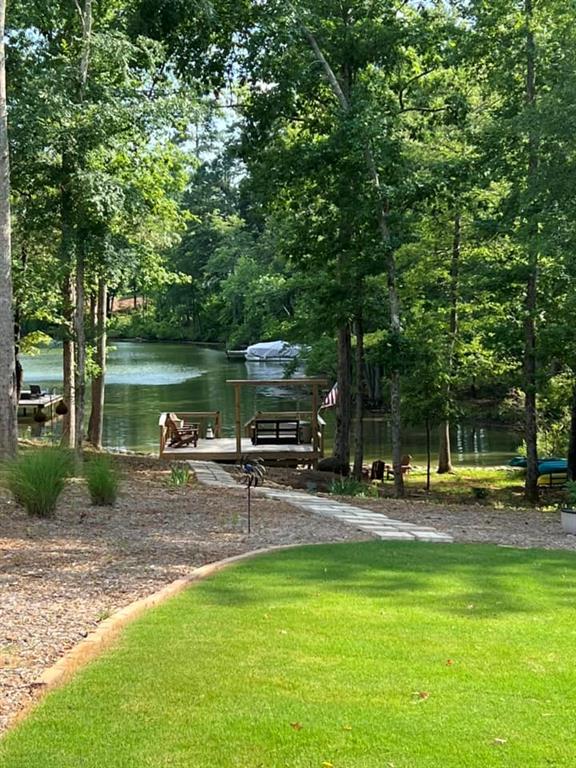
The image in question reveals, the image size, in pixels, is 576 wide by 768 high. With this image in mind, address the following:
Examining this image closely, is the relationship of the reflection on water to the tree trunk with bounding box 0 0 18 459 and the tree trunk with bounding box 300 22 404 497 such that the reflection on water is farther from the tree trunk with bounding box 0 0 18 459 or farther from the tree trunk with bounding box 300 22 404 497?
the tree trunk with bounding box 300 22 404 497

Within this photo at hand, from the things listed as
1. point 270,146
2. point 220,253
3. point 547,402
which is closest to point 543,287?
point 547,402

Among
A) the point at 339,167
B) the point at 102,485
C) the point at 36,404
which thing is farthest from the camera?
the point at 36,404

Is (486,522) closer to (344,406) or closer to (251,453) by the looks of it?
(344,406)

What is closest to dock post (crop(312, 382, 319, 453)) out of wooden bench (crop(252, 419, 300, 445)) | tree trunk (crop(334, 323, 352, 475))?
tree trunk (crop(334, 323, 352, 475))

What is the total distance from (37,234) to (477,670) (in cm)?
1378

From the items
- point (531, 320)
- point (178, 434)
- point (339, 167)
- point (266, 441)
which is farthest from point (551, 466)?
point (339, 167)

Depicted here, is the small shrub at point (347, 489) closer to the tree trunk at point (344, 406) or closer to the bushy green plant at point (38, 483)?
the tree trunk at point (344, 406)

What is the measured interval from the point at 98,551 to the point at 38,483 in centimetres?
152

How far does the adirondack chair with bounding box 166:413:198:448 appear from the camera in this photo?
19.4 m

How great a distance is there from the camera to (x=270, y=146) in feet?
52.2

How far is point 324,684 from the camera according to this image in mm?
3807

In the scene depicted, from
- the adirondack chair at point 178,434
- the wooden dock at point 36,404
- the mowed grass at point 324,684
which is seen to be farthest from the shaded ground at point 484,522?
the wooden dock at point 36,404

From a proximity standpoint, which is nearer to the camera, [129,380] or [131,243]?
[131,243]

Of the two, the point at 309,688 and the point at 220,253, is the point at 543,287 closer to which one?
the point at 309,688
